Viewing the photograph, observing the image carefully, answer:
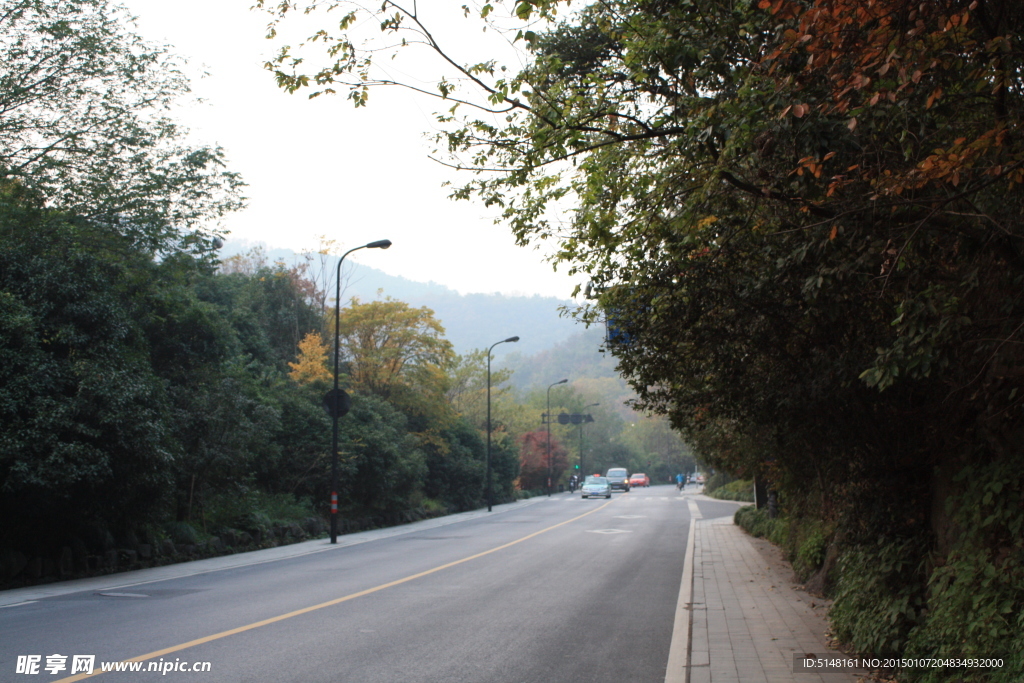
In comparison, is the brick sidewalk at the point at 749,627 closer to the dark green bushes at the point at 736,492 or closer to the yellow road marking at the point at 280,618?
the yellow road marking at the point at 280,618

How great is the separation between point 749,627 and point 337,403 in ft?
58.1

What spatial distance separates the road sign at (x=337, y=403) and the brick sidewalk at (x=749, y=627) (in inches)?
508

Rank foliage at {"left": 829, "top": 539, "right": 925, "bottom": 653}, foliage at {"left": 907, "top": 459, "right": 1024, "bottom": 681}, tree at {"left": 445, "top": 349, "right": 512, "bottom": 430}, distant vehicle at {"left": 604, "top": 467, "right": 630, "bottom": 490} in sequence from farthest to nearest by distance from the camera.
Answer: distant vehicle at {"left": 604, "top": 467, "right": 630, "bottom": 490} < tree at {"left": 445, "top": 349, "right": 512, "bottom": 430} < foliage at {"left": 829, "top": 539, "right": 925, "bottom": 653} < foliage at {"left": 907, "top": 459, "right": 1024, "bottom": 681}

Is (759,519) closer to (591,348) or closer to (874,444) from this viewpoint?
(874,444)

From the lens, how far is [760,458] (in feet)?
47.6

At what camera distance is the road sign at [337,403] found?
24.2 metres

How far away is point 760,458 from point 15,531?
45.1ft

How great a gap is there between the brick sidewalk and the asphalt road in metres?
0.47

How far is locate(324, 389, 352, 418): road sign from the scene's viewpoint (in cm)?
2423

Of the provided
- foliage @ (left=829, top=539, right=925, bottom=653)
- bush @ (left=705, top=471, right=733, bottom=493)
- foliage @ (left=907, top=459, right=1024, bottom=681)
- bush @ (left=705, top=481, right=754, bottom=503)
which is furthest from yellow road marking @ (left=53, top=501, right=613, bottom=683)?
bush @ (left=705, top=471, right=733, bottom=493)

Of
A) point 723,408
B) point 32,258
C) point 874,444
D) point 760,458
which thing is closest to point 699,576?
point 760,458

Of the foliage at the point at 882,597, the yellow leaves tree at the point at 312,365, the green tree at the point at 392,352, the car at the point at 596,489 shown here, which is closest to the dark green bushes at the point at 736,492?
the car at the point at 596,489

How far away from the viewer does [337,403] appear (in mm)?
24375

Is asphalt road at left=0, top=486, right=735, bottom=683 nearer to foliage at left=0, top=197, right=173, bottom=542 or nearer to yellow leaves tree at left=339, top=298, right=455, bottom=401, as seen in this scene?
foliage at left=0, top=197, right=173, bottom=542
